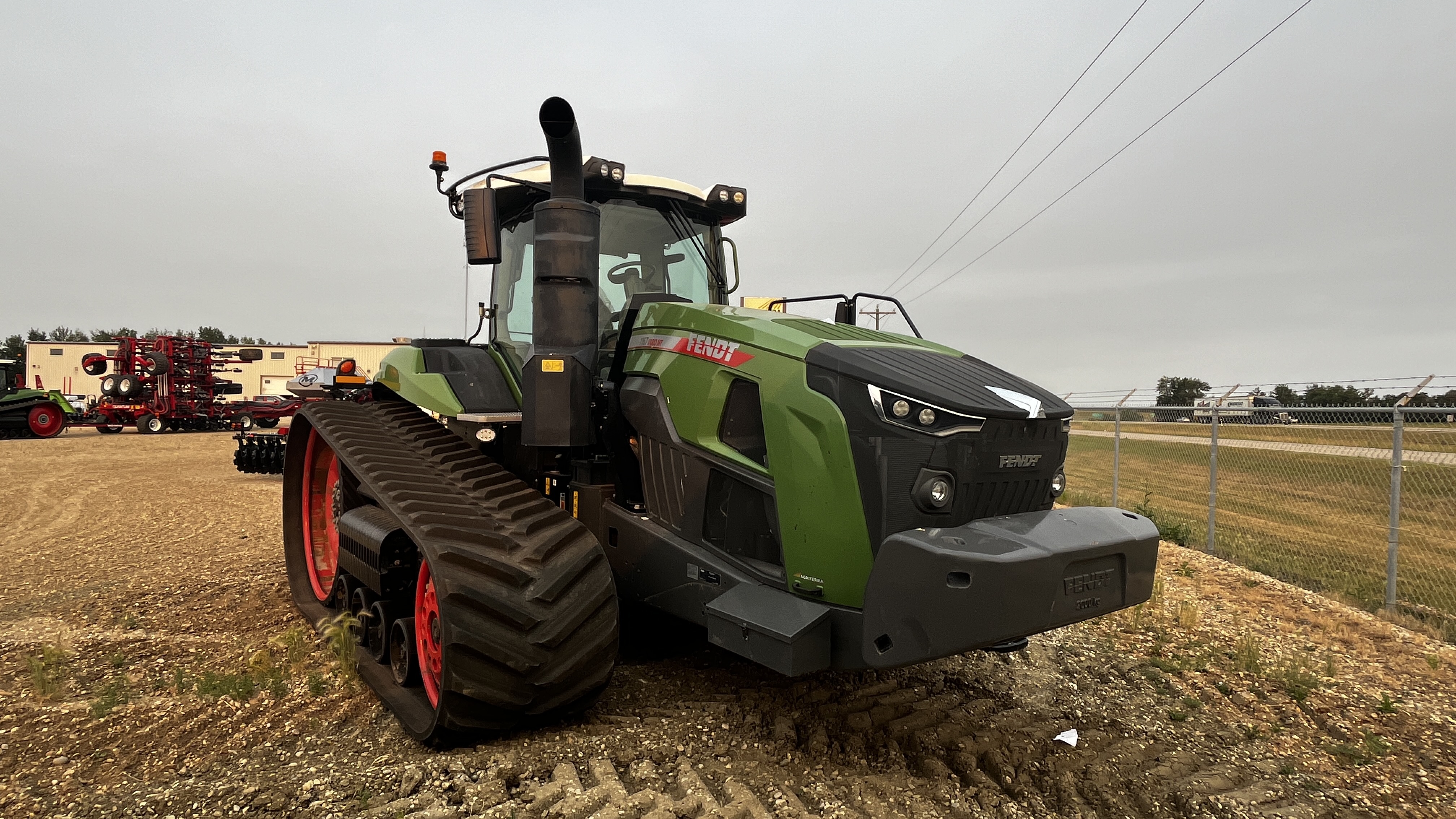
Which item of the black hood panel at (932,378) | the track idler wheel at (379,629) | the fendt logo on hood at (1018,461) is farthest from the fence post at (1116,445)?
the track idler wheel at (379,629)

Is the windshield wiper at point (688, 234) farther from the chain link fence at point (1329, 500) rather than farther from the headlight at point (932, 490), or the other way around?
the chain link fence at point (1329, 500)

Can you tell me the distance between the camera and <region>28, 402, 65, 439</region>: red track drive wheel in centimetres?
2328

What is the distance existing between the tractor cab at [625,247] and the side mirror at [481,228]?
60cm

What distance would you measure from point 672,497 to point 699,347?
2.19ft

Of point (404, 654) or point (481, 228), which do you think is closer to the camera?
point (481, 228)

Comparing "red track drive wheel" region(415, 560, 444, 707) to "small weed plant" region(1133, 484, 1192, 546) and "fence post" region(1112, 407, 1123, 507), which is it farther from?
"fence post" region(1112, 407, 1123, 507)

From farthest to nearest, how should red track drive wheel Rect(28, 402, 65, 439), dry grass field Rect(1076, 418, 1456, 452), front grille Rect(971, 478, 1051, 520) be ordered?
1. red track drive wheel Rect(28, 402, 65, 439)
2. dry grass field Rect(1076, 418, 1456, 452)
3. front grille Rect(971, 478, 1051, 520)

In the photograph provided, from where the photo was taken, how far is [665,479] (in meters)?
3.69

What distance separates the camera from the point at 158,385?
24.6 metres

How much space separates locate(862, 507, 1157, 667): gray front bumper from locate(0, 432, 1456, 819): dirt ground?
2.12 ft

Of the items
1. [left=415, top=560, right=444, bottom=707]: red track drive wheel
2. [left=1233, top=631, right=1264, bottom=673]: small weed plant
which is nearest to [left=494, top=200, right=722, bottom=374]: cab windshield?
[left=415, top=560, right=444, bottom=707]: red track drive wheel

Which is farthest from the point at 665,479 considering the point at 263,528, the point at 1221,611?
the point at 263,528

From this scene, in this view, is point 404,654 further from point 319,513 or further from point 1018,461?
point 1018,461

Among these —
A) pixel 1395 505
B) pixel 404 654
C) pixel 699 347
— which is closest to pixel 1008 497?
pixel 699 347
